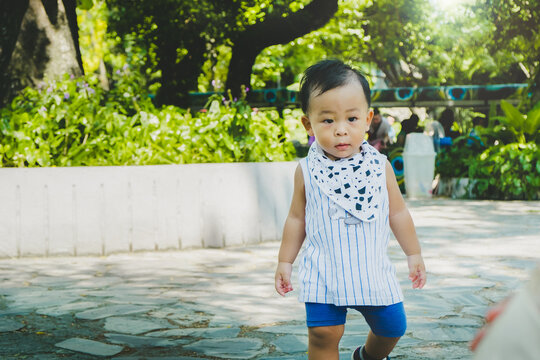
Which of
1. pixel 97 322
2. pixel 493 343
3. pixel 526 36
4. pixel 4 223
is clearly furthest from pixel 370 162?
pixel 526 36

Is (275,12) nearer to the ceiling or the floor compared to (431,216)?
nearer to the ceiling

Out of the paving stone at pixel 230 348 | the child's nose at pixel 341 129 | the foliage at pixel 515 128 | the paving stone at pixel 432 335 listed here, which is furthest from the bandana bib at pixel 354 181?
the foliage at pixel 515 128

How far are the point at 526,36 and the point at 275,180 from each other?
1059cm

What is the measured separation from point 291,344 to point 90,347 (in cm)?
100

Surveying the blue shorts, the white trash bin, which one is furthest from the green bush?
the white trash bin

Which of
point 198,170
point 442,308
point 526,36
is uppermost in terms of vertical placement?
point 526,36

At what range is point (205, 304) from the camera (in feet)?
15.6

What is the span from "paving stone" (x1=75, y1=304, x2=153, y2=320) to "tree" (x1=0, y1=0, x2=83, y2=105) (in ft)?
14.7

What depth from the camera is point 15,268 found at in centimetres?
607

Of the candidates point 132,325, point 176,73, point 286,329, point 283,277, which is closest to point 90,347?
point 132,325

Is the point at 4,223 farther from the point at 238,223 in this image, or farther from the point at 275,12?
the point at 275,12

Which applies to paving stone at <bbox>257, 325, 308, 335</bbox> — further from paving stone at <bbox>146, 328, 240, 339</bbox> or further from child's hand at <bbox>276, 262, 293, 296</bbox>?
child's hand at <bbox>276, 262, 293, 296</bbox>

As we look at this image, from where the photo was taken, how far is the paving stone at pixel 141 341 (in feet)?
12.6

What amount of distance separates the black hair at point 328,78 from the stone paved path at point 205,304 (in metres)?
1.39
